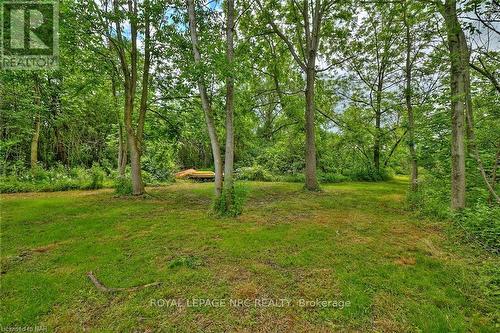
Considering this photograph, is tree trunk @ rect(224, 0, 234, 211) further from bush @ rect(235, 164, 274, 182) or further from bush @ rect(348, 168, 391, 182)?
bush @ rect(348, 168, 391, 182)

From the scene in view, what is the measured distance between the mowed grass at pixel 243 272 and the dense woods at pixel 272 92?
4.36ft

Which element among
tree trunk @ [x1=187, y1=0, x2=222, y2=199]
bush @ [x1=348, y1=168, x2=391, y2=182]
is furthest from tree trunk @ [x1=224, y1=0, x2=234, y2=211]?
bush @ [x1=348, y1=168, x2=391, y2=182]

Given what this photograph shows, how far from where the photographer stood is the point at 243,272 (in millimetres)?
2924

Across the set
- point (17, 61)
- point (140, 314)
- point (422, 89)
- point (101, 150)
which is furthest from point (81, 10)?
point (101, 150)

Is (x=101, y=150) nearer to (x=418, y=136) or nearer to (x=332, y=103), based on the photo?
(x=332, y=103)

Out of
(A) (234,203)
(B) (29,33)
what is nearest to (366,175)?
(A) (234,203)

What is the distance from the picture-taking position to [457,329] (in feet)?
6.49

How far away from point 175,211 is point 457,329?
Result: 5.55m

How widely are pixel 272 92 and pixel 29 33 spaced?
299 inches

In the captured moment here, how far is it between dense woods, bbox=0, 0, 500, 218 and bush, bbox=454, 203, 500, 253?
0.72 m

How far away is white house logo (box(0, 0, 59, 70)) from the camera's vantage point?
438 centimetres

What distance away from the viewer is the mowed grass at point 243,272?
6.90ft

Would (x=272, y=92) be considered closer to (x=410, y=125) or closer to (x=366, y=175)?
(x=410, y=125)

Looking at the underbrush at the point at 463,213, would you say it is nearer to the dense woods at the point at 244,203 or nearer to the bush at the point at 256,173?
the dense woods at the point at 244,203
